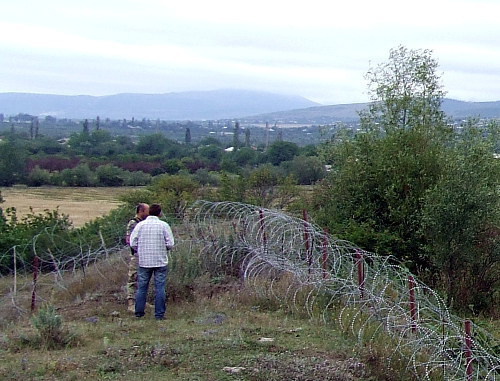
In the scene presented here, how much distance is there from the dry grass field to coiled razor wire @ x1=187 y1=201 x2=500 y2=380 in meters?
27.1

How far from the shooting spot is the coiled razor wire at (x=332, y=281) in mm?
8047

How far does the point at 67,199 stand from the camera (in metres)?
55.8

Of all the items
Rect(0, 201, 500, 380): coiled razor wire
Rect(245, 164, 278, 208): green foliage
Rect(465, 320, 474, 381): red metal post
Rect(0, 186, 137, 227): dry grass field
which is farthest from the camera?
Rect(0, 186, 137, 227): dry grass field

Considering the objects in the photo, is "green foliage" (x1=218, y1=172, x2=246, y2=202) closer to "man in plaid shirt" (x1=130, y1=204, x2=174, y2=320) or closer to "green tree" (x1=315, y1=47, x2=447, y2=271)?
"green tree" (x1=315, y1=47, x2=447, y2=271)

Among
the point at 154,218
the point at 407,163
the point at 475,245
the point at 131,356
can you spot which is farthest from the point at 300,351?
the point at 407,163

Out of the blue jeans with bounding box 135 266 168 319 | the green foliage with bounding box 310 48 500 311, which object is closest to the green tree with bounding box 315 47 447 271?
the green foliage with bounding box 310 48 500 311

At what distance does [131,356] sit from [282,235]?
15.6 feet

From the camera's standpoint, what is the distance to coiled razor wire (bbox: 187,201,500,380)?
7766 millimetres

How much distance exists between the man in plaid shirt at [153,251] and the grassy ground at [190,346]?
14.8 inches

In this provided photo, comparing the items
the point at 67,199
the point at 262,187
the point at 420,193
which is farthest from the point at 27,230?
the point at 67,199

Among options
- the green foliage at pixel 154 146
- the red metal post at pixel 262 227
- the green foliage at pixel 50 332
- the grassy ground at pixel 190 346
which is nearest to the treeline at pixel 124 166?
the green foliage at pixel 154 146

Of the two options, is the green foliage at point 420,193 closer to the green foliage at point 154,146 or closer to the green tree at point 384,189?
the green tree at point 384,189

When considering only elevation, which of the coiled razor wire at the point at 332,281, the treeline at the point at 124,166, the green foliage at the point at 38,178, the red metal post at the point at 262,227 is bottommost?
the green foliage at the point at 38,178

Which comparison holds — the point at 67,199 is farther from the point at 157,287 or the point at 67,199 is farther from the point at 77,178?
the point at 157,287
